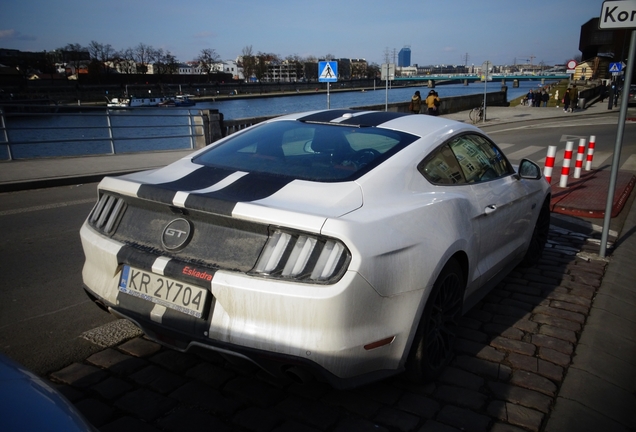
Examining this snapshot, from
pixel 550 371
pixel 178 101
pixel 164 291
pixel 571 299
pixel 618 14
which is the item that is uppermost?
pixel 618 14

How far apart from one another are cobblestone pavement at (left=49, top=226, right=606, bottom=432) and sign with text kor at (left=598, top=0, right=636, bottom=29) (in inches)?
123

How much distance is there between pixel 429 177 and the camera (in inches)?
125

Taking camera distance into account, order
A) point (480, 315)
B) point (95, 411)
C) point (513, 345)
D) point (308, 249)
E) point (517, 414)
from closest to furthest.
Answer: point (308, 249) < point (95, 411) < point (517, 414) < point (513, 345) < point (480, 315)

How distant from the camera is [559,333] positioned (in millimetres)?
3740

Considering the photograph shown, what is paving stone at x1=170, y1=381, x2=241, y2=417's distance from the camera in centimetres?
269

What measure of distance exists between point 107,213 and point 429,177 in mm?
1940

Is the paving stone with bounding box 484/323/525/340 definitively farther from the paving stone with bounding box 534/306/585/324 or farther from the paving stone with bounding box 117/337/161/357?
the paving stone with bounding box 117/337/161/357

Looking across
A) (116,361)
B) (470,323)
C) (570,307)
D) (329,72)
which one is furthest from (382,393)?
(329,72)

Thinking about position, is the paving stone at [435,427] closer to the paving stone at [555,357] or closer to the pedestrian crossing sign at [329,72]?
the paving stone at [555,357]

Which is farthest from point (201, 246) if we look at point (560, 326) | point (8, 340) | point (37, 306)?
point (560, 326)

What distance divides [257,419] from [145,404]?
2.00 ft

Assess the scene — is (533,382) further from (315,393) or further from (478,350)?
(315,393)

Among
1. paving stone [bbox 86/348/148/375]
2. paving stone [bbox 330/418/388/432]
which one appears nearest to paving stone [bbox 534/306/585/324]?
paving stone [bbox 330/418/388/432]

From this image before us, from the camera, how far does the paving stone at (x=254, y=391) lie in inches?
110
